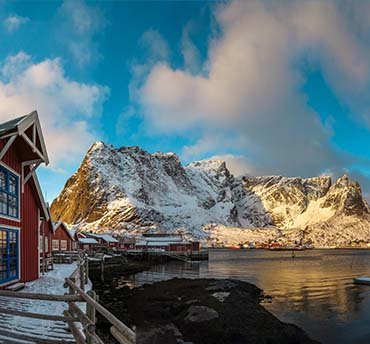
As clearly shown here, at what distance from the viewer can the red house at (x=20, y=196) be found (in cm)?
1788

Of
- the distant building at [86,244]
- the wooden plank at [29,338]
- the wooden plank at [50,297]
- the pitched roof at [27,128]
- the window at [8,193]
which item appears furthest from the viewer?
the distant building at [86,244]

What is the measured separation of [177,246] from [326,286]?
80.7 metres

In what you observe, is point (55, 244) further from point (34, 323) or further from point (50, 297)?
point (50, 297)

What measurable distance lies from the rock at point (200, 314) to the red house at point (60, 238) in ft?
130

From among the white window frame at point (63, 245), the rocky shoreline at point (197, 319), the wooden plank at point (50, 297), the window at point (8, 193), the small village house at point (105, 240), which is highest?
the window at point (8, 193)

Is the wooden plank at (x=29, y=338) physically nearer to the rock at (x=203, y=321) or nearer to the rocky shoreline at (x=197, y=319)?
the rocky shoreline at (x=197, y=319)

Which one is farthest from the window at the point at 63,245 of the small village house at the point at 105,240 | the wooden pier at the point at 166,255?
the small village house at the point at 105,240

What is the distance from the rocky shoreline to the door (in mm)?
5231

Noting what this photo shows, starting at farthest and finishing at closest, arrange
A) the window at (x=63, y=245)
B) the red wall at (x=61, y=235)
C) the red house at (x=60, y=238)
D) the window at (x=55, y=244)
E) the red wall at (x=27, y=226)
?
the window at (x=63, y=245)
the red wall at (x=61, y=235)
the red house at (x=60, y=238)
the window at (x=55, y=244)
the red wall at (x=27, y=226)

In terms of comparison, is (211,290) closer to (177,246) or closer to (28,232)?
(28,232)

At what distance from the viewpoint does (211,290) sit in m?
37.5

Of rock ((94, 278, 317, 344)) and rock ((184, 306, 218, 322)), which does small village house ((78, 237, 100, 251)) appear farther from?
rock ((184, 306, 218, 322))

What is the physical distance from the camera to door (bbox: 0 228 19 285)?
58.5 ft

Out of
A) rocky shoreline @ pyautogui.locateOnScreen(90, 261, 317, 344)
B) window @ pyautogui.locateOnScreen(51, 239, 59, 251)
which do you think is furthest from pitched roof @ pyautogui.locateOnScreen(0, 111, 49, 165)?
window @ pyautogui.locateOnScreen(51, 239, 59, 251)
